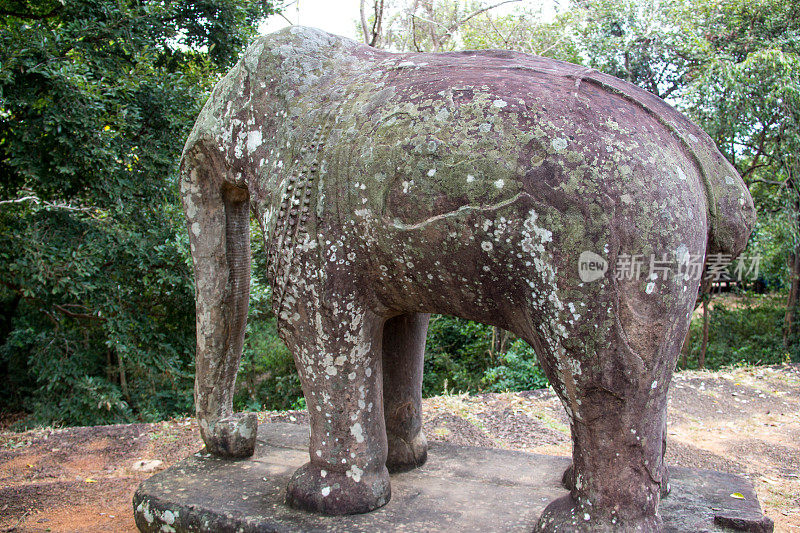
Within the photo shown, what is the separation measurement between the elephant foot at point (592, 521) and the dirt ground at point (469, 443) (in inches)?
74.6

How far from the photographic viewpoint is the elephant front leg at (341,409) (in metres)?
2.27

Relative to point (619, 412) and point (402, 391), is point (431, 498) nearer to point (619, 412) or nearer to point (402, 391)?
point (402, 391)

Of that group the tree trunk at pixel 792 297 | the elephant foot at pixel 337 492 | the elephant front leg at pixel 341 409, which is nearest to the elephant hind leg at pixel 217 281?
the elephant front leg at pixel 341 409

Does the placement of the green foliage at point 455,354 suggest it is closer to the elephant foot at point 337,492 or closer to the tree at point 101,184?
the tree at point 101,184

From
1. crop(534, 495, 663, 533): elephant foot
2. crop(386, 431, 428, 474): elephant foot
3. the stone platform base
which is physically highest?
crop(534, 495, 663, 533): elephant foot

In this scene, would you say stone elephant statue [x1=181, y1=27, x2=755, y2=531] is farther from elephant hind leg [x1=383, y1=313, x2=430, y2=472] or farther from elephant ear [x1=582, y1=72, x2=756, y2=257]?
elephant hind leg [x1=383, y1=313, x2=430, y2=472]

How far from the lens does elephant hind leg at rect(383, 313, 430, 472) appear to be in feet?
9.26

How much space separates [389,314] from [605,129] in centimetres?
102

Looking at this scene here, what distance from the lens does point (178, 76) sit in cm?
506

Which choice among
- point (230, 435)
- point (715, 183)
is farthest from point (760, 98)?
point (230, 435)

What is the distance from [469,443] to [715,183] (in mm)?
2753

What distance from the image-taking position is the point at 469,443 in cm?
420

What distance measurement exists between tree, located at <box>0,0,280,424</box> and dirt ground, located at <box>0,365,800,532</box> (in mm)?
994
